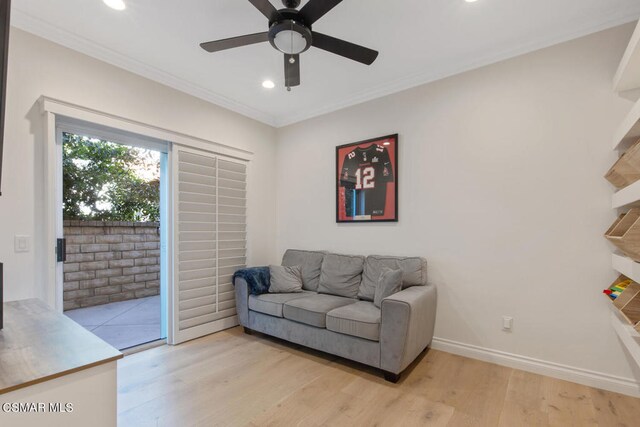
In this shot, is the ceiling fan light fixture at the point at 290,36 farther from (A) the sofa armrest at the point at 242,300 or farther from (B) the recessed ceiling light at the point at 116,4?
(A) the sofa armrest at the point at 242,300

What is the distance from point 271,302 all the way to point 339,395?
116 cm

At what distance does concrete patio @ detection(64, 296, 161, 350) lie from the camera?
10.3ft

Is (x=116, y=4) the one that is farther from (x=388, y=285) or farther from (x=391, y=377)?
(x=391, y=377)

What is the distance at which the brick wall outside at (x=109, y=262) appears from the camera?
128 inches

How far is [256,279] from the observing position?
3.34 m

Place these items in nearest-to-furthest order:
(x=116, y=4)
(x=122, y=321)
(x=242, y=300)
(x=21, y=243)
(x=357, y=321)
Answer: (x=116, y=4) → (x=21, y=243) → (x=357, y=321) → (x=242, y=300) → (x=122, y=321)

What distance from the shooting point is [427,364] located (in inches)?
105

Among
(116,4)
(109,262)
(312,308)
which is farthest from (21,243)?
(312,308)

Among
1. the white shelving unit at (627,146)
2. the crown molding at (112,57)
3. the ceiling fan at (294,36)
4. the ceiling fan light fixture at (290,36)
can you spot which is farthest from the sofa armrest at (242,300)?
the white shelving unit at (627,146)

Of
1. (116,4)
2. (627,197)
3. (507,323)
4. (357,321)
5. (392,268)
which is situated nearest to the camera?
(627,197)

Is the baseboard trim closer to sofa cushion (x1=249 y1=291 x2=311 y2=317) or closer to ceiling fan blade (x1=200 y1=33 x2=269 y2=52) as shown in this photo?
sofa cushion (x1=249 y1=291 x2=311 y2=317)

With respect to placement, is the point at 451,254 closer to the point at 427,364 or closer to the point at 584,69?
the point at 427,364

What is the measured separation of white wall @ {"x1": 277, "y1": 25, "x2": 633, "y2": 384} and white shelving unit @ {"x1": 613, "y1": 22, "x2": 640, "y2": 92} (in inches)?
4.4

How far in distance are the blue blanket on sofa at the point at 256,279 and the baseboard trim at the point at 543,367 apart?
1.84 m
